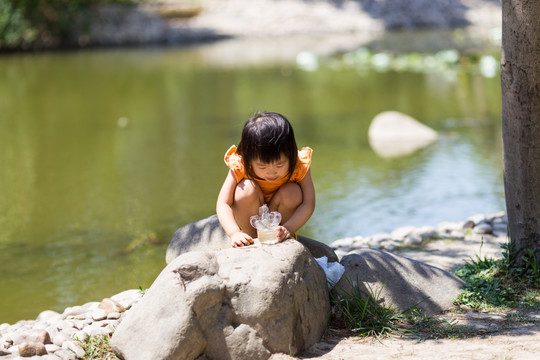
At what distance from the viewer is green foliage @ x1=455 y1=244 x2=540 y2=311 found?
4.51 metres

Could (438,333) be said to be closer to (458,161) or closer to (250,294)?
(250,294)

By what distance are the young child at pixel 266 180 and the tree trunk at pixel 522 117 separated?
4.65 feet

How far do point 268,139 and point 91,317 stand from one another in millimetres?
1688

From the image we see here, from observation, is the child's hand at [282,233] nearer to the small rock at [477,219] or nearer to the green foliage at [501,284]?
the green foliage at [501,284]

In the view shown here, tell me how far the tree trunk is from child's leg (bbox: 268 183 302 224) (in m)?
1.50

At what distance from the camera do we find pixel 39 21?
24250 millimetres

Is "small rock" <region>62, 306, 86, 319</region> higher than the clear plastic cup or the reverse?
the reverse

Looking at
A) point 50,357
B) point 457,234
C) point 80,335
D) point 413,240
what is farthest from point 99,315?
point 457,234

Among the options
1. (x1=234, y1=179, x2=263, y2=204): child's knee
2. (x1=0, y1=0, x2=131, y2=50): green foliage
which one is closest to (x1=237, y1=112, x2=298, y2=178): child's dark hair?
(x1=234, y1=179, x2=263, y2=204): child's knee

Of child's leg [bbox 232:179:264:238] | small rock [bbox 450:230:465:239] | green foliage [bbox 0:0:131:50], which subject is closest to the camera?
child's leg [bbox 232:179:264:238]

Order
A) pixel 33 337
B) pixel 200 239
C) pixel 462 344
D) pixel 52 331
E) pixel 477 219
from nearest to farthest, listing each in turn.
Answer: pixel 462 344 < pixel 33 337 < pixel 52 331 < pixel 200 239 < pixel 477 219

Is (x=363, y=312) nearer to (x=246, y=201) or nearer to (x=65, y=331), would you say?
(x=246, y=201)

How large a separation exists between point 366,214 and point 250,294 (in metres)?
4.16

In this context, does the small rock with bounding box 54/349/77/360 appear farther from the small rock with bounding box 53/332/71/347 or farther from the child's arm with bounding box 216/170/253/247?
the child's arm with bounding box 216/170/253/247
